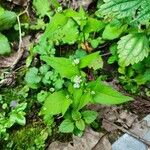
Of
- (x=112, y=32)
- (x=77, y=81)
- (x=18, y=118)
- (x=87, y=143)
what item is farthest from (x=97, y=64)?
(x=18, y=118)

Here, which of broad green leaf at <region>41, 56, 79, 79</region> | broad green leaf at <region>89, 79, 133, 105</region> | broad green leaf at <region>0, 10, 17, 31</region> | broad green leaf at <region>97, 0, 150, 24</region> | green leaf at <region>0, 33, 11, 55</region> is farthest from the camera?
broad green leaf at <region>0, 10, 17, 31</region>

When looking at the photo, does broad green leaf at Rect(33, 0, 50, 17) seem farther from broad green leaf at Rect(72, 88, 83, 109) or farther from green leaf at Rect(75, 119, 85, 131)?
green leaf at Rect(75, 119, 85, 131)

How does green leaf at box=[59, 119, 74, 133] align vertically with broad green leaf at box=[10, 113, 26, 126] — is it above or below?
below

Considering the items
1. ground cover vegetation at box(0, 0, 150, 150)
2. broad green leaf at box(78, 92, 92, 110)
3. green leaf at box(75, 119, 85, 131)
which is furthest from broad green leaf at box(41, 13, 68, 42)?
green leaf at box(75, 119, 85, 131)

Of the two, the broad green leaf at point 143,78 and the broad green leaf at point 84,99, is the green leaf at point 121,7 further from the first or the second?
the broad green leaf at point 143,78

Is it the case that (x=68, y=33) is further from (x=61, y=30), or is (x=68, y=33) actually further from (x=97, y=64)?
(x=97, y=64)
